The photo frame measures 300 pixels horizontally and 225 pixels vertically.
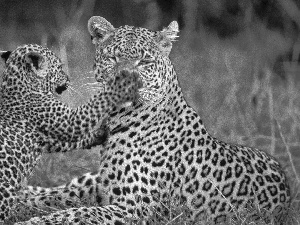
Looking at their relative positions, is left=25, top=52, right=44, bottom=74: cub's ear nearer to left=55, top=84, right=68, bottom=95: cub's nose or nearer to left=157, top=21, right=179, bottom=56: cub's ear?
left=55, top=84, right=68, bottom=95: cub's nose

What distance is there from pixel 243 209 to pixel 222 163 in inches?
16.0

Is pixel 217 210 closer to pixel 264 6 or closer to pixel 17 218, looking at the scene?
pixel 17 218

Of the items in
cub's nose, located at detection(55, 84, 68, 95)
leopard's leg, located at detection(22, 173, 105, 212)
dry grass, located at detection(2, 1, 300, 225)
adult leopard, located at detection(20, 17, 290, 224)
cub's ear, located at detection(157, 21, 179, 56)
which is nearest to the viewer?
adult leopard, located at detection(20, 17, 290, 224)

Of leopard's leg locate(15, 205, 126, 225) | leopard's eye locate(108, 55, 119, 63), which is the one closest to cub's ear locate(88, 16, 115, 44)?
leopard's eye locate(108, 55, 119, 63)

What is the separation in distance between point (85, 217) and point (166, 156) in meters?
0.92

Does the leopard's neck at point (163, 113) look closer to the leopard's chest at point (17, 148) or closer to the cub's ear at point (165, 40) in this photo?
the cub's ear at point (165, 40)

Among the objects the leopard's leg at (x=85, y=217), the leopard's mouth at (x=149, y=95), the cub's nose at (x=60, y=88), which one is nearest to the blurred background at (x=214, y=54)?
the cub's nose at (x=60, y=88)

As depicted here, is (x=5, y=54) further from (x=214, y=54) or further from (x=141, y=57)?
(x=214, y=54)

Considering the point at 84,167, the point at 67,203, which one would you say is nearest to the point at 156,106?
the point at 67,203

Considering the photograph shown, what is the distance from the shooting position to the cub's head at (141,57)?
31.3ft

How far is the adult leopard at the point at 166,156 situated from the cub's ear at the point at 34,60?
1.12 m

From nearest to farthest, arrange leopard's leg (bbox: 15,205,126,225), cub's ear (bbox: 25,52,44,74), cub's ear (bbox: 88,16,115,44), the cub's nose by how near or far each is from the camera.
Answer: leopard's leg (bbox: 15,205,126,225)
cub's ear (bbox: 88,16,115,44)
cub's ear (bbox: 25,52,44,74)
the cub's nose

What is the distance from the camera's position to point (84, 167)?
38.3 ft

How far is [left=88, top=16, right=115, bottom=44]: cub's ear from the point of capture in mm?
9852
